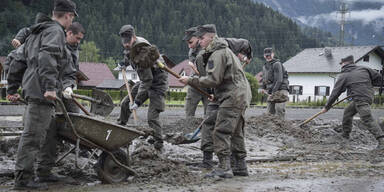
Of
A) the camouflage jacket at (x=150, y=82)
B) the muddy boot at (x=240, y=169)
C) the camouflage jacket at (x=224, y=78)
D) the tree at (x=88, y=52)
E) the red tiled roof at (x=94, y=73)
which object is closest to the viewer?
the camouflage jacket at (x=224, y=78)

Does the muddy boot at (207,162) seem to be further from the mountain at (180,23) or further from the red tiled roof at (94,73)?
the mountain at (180,23)

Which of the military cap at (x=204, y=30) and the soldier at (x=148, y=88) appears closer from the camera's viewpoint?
the military cap at (x=204, y=30)

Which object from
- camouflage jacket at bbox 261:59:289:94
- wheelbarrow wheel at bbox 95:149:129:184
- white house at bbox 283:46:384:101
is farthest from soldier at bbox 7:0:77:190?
white house at bbox 283:46:384:101

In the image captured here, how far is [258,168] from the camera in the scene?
6.50m

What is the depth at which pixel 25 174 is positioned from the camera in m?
4.45

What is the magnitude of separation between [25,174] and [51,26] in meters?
1.60

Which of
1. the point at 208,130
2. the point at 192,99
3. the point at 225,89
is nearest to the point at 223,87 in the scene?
the point at 225,89

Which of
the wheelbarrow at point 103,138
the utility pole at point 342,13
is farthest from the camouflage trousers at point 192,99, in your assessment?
the utility pole at point 342,13

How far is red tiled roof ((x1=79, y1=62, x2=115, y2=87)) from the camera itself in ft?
190

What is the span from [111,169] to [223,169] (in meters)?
1.48

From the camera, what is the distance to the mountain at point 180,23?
97375mm

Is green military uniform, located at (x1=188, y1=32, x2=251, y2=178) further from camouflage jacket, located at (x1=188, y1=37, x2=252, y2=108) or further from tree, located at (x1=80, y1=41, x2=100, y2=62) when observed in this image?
tree, located at (x1=80, y1=41, x2=100, y2=62)

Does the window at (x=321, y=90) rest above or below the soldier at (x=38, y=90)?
below

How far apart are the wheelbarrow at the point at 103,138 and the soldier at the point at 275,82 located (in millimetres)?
6613
